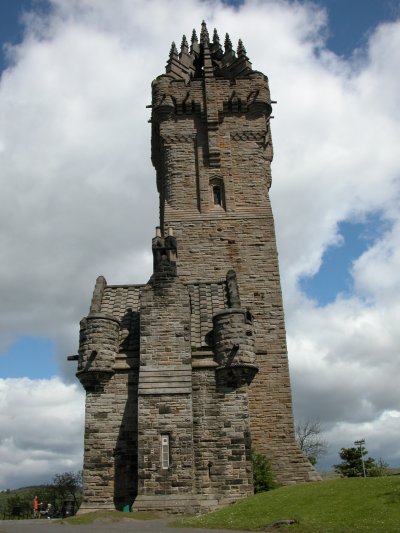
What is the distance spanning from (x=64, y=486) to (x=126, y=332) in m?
31.0

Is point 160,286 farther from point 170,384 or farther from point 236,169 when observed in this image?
point 236,169

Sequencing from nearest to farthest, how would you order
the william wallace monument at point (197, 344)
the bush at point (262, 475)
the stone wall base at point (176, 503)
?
the stone wall base at point (176, 503)
the william wallace monument at point (197, 344)
the bush at point (262, 475)

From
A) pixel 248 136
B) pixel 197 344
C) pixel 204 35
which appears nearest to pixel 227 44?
pixel 204 35

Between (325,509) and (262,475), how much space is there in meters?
Answer: 6.22

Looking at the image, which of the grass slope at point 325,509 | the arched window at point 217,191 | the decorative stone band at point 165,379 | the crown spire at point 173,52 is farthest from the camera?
the crown spire at point 173,52

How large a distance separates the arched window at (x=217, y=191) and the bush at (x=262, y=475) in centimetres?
1181

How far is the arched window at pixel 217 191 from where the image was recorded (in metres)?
26.8

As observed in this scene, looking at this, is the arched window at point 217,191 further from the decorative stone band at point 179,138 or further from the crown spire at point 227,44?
the crown spire at point 227,44

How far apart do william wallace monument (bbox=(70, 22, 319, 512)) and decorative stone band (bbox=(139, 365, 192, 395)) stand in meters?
0.03

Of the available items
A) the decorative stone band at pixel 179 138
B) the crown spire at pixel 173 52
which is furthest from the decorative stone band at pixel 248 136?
the crown spire at pixel 173 52

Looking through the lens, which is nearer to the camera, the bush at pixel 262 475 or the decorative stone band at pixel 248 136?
the bush at pixel 262 475

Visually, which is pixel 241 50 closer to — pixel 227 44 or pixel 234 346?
pixel 227 44

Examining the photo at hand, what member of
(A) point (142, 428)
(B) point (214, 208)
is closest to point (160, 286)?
(A) point (142, 428)

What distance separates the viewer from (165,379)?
17.2m
